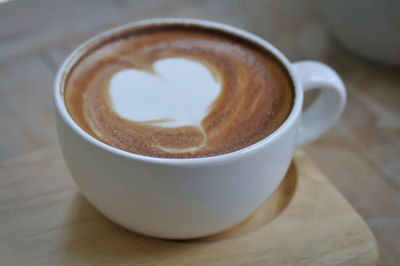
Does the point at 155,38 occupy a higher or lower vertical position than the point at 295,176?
higher

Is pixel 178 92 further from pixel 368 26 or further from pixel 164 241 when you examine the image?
pixel 368 26

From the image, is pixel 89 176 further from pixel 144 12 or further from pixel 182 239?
pixel 144 12

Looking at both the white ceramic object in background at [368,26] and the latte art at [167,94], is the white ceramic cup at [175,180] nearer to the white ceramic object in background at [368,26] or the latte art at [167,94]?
the latte art at [167,94]

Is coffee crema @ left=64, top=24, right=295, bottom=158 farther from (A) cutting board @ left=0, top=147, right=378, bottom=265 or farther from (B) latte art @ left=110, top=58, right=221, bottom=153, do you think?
Result: (A) cutting board @ left=0, top=147, right=378, bottom=265

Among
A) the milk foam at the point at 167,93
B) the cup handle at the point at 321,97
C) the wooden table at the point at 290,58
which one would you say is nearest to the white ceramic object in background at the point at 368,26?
the wooden table at the point at 290,58

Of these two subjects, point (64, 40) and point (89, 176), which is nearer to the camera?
point (89, 176)

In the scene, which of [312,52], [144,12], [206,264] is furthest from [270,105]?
[144,12]
